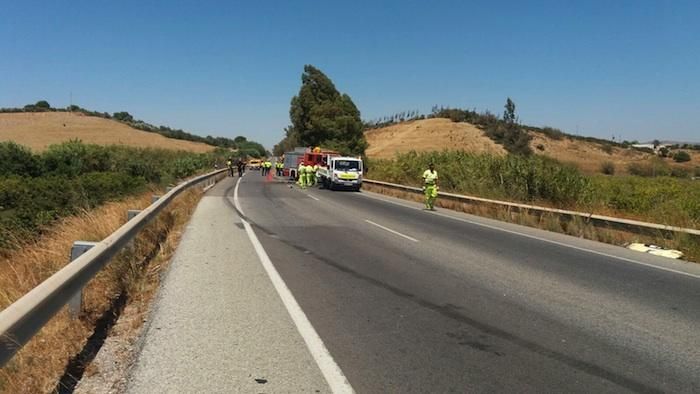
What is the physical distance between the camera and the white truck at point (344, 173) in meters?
34.8

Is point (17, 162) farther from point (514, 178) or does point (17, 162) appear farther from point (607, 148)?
point (607, 148)

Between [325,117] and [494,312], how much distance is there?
6321cm

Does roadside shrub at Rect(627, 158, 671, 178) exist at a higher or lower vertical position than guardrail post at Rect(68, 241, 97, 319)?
higher

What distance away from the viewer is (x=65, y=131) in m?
102

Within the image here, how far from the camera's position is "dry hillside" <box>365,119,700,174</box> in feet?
274

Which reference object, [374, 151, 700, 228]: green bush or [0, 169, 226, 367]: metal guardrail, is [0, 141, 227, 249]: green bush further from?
[374, 151, 700, 228]: green bush

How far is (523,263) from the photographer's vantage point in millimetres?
10383

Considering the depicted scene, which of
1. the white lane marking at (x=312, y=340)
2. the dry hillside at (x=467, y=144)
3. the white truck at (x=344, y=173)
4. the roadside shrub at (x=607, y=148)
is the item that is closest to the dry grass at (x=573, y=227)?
the white lane marking at (x=312, y=340)

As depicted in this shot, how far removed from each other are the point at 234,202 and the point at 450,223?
9470mm

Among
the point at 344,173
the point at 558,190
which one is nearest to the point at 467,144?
the point at 344,173

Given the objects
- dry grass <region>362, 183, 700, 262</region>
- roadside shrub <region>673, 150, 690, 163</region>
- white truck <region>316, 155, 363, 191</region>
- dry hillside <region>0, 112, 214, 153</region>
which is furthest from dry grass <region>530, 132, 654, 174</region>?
dry grass <region>362, 183, 700, 262</region>

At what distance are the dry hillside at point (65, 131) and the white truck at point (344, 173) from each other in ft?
190

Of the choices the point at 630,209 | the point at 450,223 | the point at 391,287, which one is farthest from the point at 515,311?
the point at 630,209

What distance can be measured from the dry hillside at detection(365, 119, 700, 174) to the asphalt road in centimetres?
6989
